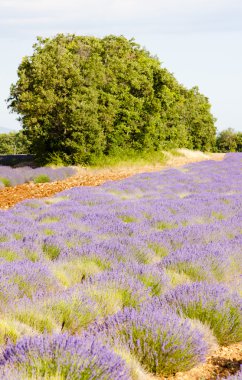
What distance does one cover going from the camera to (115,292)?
477cm

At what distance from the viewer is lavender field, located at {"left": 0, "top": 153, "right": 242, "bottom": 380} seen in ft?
10.4

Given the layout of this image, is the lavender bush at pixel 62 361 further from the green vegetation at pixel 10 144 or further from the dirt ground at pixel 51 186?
the green vegetation at pixel 10 144

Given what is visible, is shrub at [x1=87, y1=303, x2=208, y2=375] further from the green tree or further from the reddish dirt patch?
the green tree

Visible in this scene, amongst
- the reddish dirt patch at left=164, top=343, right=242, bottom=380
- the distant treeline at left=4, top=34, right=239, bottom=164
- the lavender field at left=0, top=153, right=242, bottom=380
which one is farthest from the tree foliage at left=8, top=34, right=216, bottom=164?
the reddish dirt patch at left=164, top=343, right=242, bottom=380

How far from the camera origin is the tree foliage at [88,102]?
79.2ft

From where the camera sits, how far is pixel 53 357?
304 centimetres

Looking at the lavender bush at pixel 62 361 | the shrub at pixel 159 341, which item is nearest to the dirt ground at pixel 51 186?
the shrub at pixel 159 341

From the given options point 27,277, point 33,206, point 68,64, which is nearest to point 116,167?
point 68,64

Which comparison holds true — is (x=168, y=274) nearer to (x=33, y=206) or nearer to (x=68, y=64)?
(x=33, y=206)

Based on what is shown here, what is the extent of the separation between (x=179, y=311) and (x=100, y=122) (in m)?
21.9

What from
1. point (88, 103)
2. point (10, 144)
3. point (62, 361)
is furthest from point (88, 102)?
point (10, 144)

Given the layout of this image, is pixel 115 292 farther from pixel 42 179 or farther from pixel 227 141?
pixel 227 141

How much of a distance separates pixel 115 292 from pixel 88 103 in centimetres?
2003

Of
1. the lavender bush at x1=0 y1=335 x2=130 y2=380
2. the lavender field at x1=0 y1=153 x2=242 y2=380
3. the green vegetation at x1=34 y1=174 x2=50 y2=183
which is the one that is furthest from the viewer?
the green vegetation at x1=34 y1=174 x2=50 y2=183
